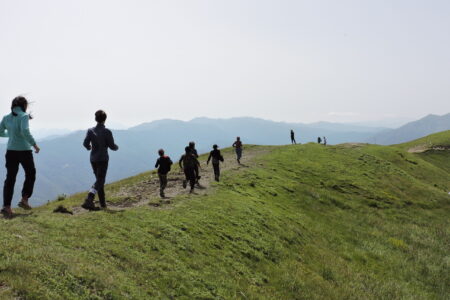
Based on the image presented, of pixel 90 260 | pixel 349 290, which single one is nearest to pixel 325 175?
pixel 349 290

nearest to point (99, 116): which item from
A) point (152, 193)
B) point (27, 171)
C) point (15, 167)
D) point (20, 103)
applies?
point (20, 103)

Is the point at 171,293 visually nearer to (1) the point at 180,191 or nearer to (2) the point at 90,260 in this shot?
(2) the point at 90,260

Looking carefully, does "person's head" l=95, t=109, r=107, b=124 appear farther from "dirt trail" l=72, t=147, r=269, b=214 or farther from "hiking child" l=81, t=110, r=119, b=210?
"dirt trail" l=72, t=147, r=269, b=214

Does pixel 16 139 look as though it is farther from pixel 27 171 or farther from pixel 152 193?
pixel 152 193

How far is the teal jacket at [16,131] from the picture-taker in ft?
34.6

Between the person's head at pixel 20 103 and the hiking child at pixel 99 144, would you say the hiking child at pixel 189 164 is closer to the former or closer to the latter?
the hiking child at pixel 99 144

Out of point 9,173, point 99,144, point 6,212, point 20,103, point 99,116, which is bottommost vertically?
point 6,212

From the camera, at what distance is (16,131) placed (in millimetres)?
10703

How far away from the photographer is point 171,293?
8.38m

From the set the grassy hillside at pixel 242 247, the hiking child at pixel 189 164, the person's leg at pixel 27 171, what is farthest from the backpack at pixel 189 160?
the person's leg at pixel 27 171

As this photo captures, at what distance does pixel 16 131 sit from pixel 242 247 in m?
9.86

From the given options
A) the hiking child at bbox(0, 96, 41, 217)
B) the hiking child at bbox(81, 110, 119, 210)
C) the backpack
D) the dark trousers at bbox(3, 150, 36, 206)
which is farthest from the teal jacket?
the backpack

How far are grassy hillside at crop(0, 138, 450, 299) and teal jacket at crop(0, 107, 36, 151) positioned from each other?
2518 mm

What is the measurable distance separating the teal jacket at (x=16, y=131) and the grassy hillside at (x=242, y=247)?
8.26 feet
